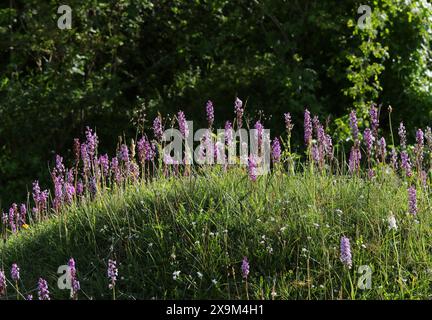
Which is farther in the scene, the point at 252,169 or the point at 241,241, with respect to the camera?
the point at 252,169

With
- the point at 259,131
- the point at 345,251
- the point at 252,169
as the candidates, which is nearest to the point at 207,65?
the point at 259,131

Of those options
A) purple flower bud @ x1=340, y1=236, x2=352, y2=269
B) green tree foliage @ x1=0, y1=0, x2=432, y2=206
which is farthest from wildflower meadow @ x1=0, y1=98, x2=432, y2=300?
green tree foliage @ x1=0, y1=0, x2=432, y2=206

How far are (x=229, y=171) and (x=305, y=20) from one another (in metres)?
4.12

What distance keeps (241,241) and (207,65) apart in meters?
5.68

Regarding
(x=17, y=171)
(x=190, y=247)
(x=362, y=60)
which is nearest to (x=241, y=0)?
(x=362, y=60)

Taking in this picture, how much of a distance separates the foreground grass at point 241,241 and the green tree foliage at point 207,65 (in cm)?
367

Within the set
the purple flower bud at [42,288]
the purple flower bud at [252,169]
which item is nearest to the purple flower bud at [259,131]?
the purple flower bud at [252,169]

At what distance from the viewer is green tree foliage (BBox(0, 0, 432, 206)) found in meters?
8.66

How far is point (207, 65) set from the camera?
973 centimetres

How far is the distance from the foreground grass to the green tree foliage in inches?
145

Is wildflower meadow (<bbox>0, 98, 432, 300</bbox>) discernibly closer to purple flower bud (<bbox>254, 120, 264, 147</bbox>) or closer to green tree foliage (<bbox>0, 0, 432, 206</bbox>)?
purple flower bud (<bbox>254, 120, 264, 147</bbox>)

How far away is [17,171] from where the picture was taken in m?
9.03

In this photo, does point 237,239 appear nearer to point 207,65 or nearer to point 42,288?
point 42,288
